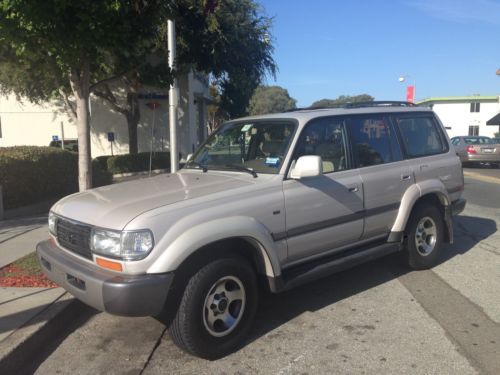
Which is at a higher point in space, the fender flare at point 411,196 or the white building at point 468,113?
the white building at point 468,113

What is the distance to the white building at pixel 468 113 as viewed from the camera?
6219 centimetres

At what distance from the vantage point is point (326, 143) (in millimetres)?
4629

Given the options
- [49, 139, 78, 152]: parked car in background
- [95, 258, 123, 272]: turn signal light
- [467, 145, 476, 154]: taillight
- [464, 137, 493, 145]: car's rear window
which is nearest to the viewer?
[95, 258, 123, 272]: turn signal light

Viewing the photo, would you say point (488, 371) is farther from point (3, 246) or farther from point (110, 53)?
point (3, 246)

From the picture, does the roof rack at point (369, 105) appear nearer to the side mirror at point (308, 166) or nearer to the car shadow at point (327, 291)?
the side mirror at point (308, 166)

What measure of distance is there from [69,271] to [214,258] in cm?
111

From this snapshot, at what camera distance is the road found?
3.51 metres

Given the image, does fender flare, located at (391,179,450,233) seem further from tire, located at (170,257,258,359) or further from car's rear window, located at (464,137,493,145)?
car's rear window, located at (464,137,493,145)

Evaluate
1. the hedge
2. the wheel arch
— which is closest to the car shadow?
the wheel arch

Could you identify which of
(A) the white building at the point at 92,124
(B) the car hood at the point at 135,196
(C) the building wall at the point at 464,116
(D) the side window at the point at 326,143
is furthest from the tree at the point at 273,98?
(B) the car hood at the point at 135,196

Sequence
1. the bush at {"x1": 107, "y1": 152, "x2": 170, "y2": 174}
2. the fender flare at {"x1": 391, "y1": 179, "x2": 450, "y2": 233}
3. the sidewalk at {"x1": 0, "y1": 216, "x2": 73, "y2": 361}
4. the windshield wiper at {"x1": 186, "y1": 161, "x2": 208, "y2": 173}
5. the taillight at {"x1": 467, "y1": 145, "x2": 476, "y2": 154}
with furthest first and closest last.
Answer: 1. the taillight at {"x1": 467, "y1": 145, "x2": 476, "y2": 154}
2. the bush at {"x1": 107, "y1": 152, "x2": 170, "y2": 174}
3. the fender flare at {"x1": 391, "y1": 179, "x2": 450, "y2": 233}
4. the windshield wiper at {"x1": 186, "y1": 161, "x2": 208, "y2": 173}
5. the sidewalk at {"x1": 0, "y1": 216, "x2": 73, "y2": 361}

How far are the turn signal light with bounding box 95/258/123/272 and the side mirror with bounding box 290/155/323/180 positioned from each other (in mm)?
1672

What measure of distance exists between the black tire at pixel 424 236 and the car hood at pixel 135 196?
2.34m

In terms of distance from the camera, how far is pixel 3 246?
21.0 feet
